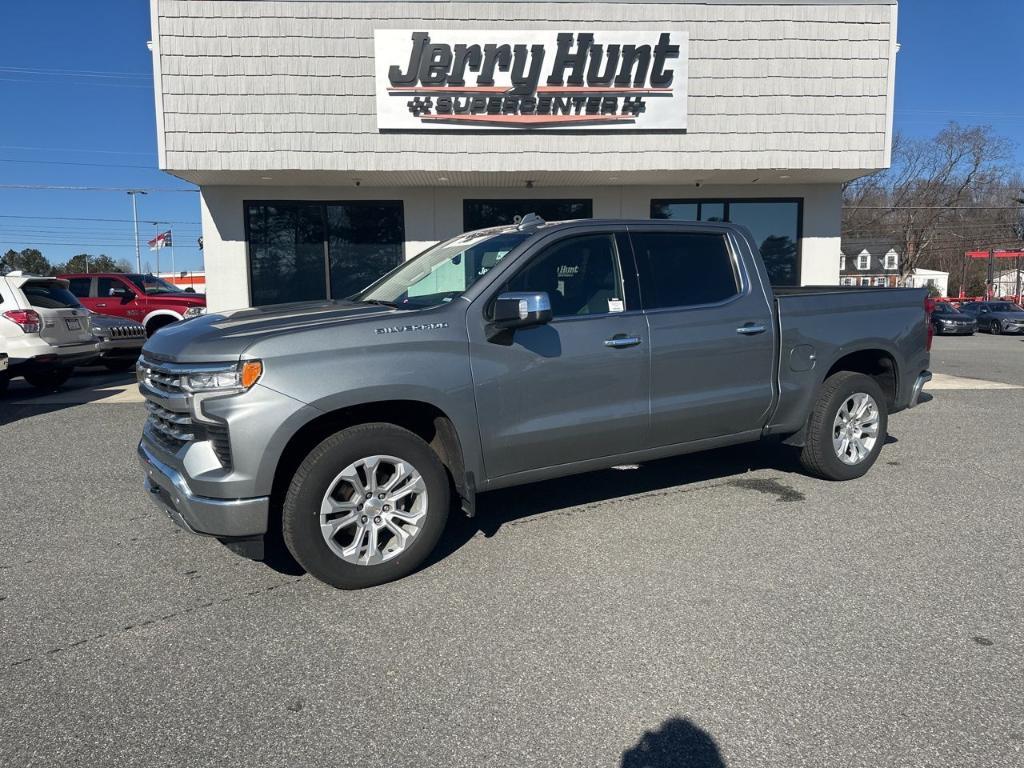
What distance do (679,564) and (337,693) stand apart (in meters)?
2.00

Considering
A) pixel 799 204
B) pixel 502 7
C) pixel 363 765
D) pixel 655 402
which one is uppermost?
pixel 502 7

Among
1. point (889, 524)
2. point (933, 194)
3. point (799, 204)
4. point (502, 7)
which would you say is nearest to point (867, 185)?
point (933, 194)

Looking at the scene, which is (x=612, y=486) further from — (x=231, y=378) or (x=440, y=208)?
(x=440, y=208)

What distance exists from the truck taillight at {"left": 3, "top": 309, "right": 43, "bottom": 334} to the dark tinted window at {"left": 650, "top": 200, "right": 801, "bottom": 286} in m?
9.49

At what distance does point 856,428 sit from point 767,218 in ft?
26.9

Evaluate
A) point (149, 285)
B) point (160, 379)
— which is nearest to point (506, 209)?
point (149, 285)

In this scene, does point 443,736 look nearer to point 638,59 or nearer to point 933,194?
point 638,59

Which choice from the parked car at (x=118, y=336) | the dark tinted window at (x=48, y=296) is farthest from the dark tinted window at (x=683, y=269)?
the parked car at (x=118, y=336)

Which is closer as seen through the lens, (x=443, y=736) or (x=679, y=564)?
(x=443, y=736)

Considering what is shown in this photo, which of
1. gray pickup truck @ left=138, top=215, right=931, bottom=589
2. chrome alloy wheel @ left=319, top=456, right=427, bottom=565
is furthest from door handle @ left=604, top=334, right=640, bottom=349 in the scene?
chrome alloy wheel @ left=319, top=456, right=427, bottom=565

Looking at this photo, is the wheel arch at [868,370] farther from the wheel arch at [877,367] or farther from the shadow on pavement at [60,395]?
the shadow on pavement at [60,395]

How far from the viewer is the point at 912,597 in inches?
142

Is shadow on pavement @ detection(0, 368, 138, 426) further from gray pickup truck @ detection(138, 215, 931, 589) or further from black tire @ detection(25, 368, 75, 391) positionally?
gray pickup truck @ detection(138, 215, 931, 589)

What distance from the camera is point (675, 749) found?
2498mm
